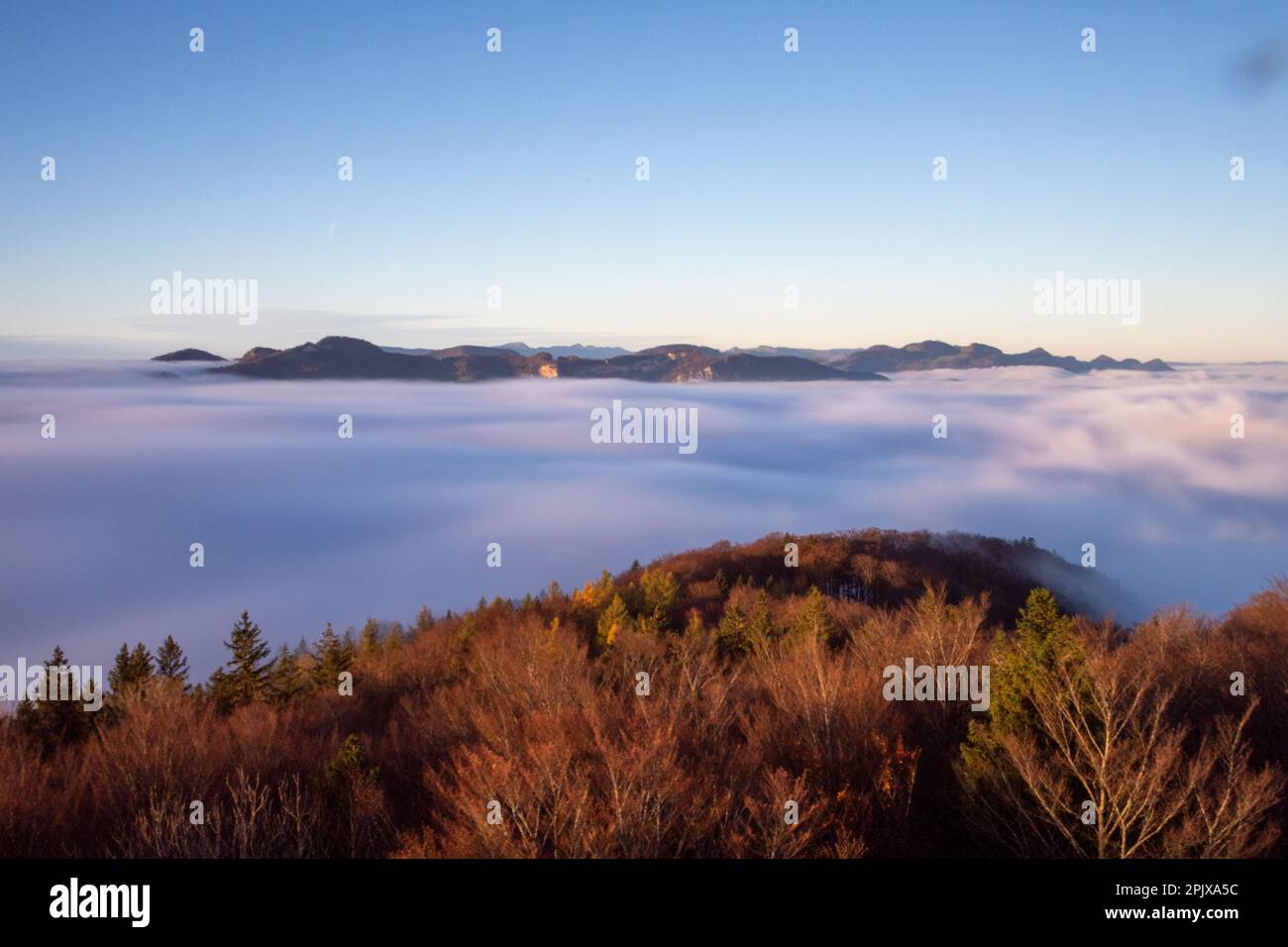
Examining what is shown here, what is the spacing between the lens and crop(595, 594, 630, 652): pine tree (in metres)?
47.1

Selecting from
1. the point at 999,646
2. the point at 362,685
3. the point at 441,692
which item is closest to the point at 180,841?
the point at 441,692

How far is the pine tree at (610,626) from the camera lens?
47125mm

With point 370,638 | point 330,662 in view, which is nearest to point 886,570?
point 370,638

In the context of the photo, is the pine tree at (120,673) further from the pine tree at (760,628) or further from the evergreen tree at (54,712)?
the pine tree at (760,628)

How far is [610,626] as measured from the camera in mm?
50031

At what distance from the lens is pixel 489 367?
168m

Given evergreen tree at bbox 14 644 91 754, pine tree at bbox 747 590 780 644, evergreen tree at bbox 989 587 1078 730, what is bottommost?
evergreen tree at bbox 14 644 91 754

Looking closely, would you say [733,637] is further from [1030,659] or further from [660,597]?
[1030,659]

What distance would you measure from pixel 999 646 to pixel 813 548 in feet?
226

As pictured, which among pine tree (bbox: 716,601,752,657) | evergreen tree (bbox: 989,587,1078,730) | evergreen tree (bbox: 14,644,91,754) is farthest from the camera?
pine tree (bbox: 716,601,752,657)

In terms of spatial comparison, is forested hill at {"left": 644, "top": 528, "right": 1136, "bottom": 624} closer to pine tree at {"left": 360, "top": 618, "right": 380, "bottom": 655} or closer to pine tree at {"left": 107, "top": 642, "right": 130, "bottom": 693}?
pine tree at {"left": 360, "top": 618, "right": 380, "bottom": 655}

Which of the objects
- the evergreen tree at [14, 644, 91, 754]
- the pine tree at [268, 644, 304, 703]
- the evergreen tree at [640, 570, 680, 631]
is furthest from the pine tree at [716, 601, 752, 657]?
the evergreen tree at [14, 644, 91, 754]

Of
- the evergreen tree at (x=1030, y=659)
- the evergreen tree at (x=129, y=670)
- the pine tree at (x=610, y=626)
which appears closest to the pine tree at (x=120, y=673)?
the evergreen tree at (x=129, y=670)

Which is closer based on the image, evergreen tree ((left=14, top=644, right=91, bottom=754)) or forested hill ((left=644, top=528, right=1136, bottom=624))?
evergreen tree ((left=14, top=644, right=91, bottom=754))
